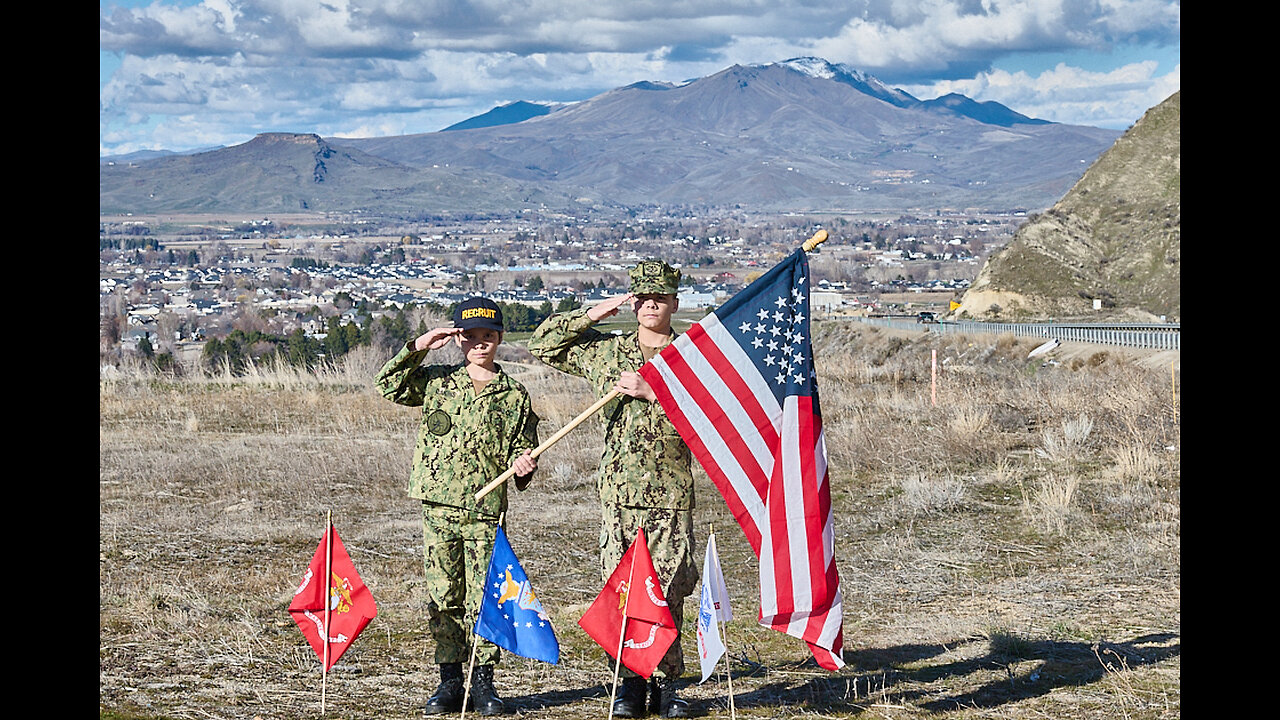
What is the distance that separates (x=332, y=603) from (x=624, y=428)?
1.81m

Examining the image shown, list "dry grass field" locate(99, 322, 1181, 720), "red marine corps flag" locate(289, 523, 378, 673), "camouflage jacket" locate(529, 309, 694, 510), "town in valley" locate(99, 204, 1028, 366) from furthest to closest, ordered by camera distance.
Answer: "town in valley" locate(99, 204, 1028, 366), "dry grass field" locate(99, 322, 1181, 720), "red marine corps flag" locate(289, 523, 378, 673), "camouflage jacket" locate(529, 309, 694, 510)

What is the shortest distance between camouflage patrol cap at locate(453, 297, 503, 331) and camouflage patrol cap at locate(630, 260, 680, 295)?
713mm

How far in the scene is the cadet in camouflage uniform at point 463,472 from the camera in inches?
255

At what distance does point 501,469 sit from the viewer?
21.6 feet

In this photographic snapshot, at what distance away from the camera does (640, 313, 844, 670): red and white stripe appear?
247 inches

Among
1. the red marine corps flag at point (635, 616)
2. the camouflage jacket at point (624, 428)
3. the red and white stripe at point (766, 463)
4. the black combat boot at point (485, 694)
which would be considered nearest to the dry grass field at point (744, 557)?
the black combat boot at point (485, 694)

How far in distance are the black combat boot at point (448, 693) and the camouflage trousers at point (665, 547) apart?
33.7 inches

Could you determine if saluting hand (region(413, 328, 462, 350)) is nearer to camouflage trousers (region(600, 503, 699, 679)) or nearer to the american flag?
the american flag

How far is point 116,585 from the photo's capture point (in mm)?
9359

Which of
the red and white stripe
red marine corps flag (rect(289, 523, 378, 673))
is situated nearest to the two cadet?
the red and white stripe

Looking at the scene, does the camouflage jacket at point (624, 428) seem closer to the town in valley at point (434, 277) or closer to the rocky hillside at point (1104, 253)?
the town in valley at point (434, 277)

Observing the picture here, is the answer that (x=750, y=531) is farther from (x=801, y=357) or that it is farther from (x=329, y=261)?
(x=329, y=261)

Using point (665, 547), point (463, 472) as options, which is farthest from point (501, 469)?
point (665, 547)
